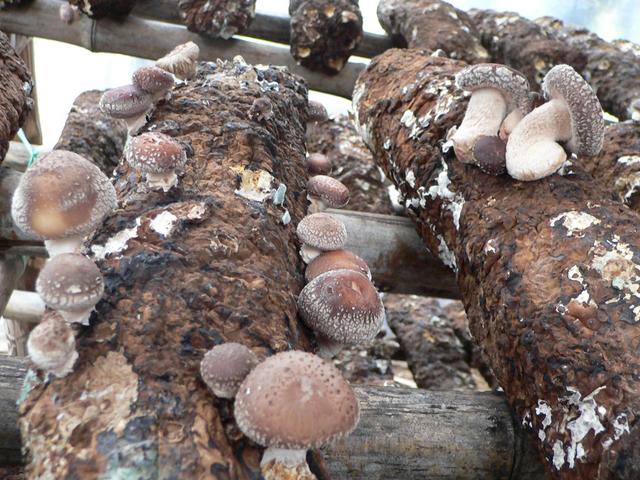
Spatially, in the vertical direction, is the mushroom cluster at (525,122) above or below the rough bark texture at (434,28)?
above

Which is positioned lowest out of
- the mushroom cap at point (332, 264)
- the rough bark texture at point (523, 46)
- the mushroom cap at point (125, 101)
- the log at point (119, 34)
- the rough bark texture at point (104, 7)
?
the log at point (119, 34)

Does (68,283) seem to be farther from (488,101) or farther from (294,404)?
(488,101)

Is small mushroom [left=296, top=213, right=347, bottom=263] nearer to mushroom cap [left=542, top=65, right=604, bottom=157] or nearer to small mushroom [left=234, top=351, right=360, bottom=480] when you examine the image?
small mushroom [left=234, top=351, right=360, bottom=480]

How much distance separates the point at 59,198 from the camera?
118 cm

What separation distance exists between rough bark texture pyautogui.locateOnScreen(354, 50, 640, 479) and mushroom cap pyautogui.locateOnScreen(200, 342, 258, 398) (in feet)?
3.30

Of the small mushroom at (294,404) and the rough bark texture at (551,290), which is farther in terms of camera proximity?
the rough bark texture at (551,290)

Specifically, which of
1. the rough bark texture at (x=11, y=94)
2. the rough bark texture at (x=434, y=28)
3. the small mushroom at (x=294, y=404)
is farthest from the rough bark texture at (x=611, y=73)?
the rough bark texture at (x=11, y=94)

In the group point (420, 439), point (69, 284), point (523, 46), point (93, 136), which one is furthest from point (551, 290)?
point (523, 46)

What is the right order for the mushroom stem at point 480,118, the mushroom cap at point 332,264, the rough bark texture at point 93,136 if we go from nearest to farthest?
the mushroom cap at point 332,264, the mushroom stem at point 480,118, the rough bark texture at point 93,136

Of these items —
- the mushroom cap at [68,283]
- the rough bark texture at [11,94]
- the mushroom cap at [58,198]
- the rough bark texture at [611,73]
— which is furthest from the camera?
the rough bark texture at [611,73]

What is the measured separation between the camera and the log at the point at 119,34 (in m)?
4.17

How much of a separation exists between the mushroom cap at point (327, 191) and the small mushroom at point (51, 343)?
125 cm

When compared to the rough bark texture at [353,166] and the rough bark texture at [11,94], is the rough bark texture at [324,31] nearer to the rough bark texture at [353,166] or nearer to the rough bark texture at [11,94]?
the rough bark texture at [353,166]

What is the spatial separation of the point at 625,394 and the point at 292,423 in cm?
100
